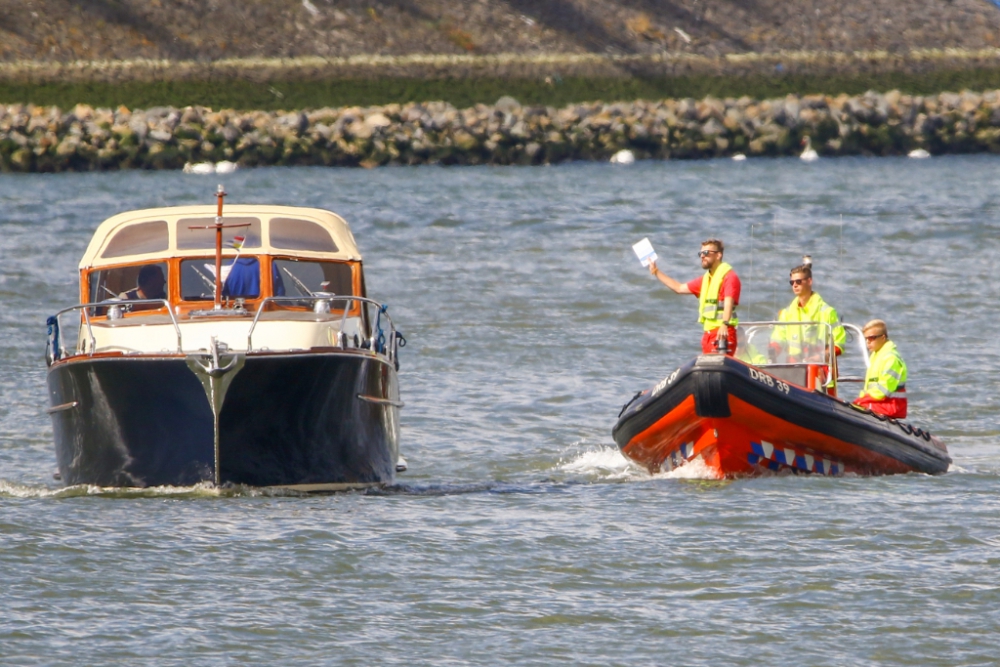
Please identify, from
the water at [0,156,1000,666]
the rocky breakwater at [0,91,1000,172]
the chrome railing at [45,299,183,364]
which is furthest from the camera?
the rocky breakwater at [0,91,1000,172]

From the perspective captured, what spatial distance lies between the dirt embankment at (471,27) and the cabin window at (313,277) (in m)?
42.1

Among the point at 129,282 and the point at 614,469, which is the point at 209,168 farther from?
the point at 614,469

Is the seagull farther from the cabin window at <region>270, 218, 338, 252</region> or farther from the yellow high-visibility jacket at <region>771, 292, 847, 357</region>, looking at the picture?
the yellow high-visibility jacket at <region>771, 292, 847, 357</region>

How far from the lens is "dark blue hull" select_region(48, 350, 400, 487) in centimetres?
966

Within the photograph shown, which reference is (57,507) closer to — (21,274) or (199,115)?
(21,274)

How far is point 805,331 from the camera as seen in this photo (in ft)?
37.9

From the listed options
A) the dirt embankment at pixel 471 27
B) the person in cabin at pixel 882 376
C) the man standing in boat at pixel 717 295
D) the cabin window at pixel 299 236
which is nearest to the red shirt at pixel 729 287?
the man standing in boat at pixel 717 295

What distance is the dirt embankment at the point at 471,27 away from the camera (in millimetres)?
52906

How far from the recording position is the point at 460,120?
42000 mm

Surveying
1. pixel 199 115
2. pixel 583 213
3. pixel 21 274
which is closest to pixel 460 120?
pixel 199 115

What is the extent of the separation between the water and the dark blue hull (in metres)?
0.20

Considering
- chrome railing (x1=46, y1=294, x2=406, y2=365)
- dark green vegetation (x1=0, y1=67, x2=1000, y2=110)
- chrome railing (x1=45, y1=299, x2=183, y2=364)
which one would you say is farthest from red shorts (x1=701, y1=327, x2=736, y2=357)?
dark green vegetation (x1=0, y1=67, x2=1000, y2=110)

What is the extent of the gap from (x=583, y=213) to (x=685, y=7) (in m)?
33.1

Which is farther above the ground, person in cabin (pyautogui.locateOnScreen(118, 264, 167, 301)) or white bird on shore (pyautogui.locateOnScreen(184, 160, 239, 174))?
white bird on shore (pyautogui.locateOnScreen(184, 160, 239, 174))
